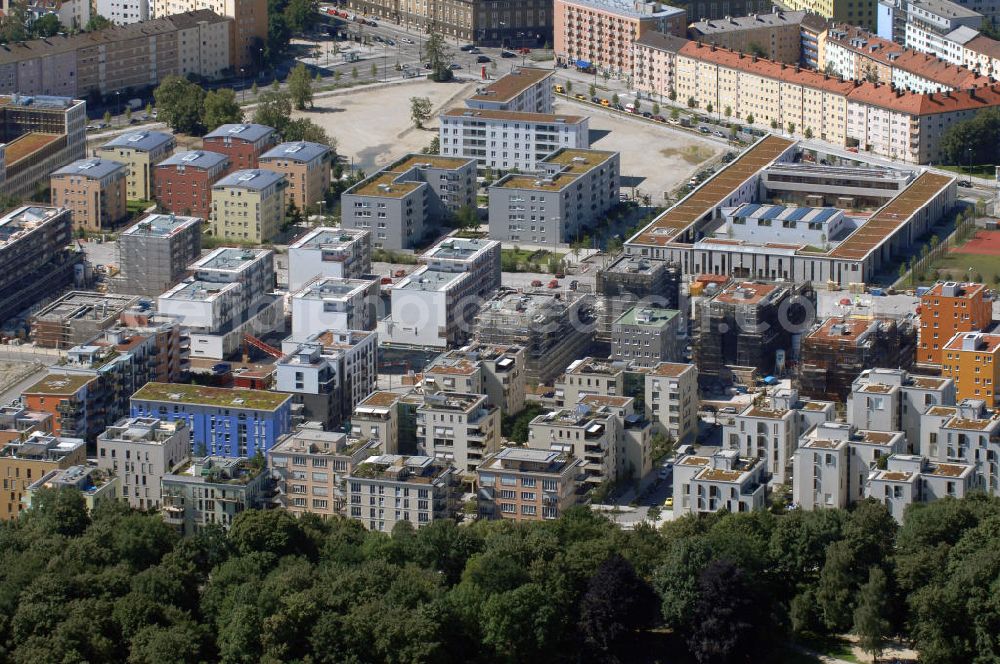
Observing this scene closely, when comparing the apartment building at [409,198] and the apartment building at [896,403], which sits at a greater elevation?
the apartment building at [409,198]

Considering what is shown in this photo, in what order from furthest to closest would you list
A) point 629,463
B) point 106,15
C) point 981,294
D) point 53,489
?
point 106,15 → point 981,294 → point 629,463 → point 53,489

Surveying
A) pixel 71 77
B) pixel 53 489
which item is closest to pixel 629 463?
pixel 53 489

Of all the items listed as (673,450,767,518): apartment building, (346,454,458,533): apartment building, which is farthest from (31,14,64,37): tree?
(673,450,767,518): apartment building

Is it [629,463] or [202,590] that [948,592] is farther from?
[202,590]

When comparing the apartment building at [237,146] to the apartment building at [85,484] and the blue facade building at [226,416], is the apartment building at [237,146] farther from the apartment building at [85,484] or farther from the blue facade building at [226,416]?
the apartment building at [85,484]

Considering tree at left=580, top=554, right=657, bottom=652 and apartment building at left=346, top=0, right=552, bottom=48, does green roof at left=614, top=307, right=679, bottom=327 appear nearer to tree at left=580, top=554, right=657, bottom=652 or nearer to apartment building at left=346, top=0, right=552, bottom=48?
tree at left=580, top=554, right=657, bottom=652

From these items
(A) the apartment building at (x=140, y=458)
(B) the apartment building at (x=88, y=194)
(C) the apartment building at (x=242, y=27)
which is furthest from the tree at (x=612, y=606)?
(C) the apartment building at (x=242, y=27)
